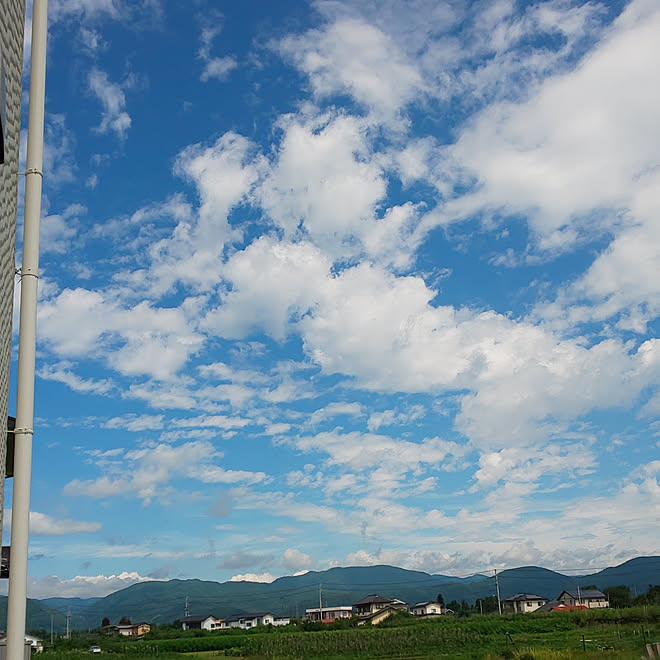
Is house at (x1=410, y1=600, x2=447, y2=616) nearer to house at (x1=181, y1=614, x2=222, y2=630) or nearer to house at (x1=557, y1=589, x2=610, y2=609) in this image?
house at (x1=557, y1=589, x2=610, y2=609)

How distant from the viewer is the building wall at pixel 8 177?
534 cm

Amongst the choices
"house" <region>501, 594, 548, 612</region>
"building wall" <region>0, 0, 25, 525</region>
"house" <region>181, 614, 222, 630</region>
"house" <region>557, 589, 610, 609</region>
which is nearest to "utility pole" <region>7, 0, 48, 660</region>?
"building wall" <region>0, 0, 25, 525</region>

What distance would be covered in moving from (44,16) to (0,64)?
126 inches

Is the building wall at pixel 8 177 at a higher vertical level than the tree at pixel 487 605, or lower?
higher

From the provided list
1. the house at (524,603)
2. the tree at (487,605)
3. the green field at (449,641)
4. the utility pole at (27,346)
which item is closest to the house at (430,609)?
the tree at (487,605)

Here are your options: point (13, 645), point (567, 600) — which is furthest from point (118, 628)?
point (13, 645)

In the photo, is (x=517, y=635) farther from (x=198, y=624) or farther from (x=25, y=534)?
(x=198, y=624)

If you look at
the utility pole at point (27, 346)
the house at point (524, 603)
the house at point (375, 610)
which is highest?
the utility pole at point (27, 346)

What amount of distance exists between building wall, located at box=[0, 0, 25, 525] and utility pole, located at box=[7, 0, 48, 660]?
451mm

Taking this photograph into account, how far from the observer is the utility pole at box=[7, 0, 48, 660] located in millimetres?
6477

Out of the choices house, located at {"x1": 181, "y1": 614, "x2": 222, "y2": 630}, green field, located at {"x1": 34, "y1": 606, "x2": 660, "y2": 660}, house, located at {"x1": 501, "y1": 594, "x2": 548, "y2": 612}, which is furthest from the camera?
house, located at {"x1": 181, "y1": 614, "x2": 222, "y2": 630}

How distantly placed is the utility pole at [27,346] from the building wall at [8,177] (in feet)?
1.48

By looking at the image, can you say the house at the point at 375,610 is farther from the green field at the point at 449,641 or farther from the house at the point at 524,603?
the house at the point at 524,603

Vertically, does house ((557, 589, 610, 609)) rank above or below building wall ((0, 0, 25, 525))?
below
